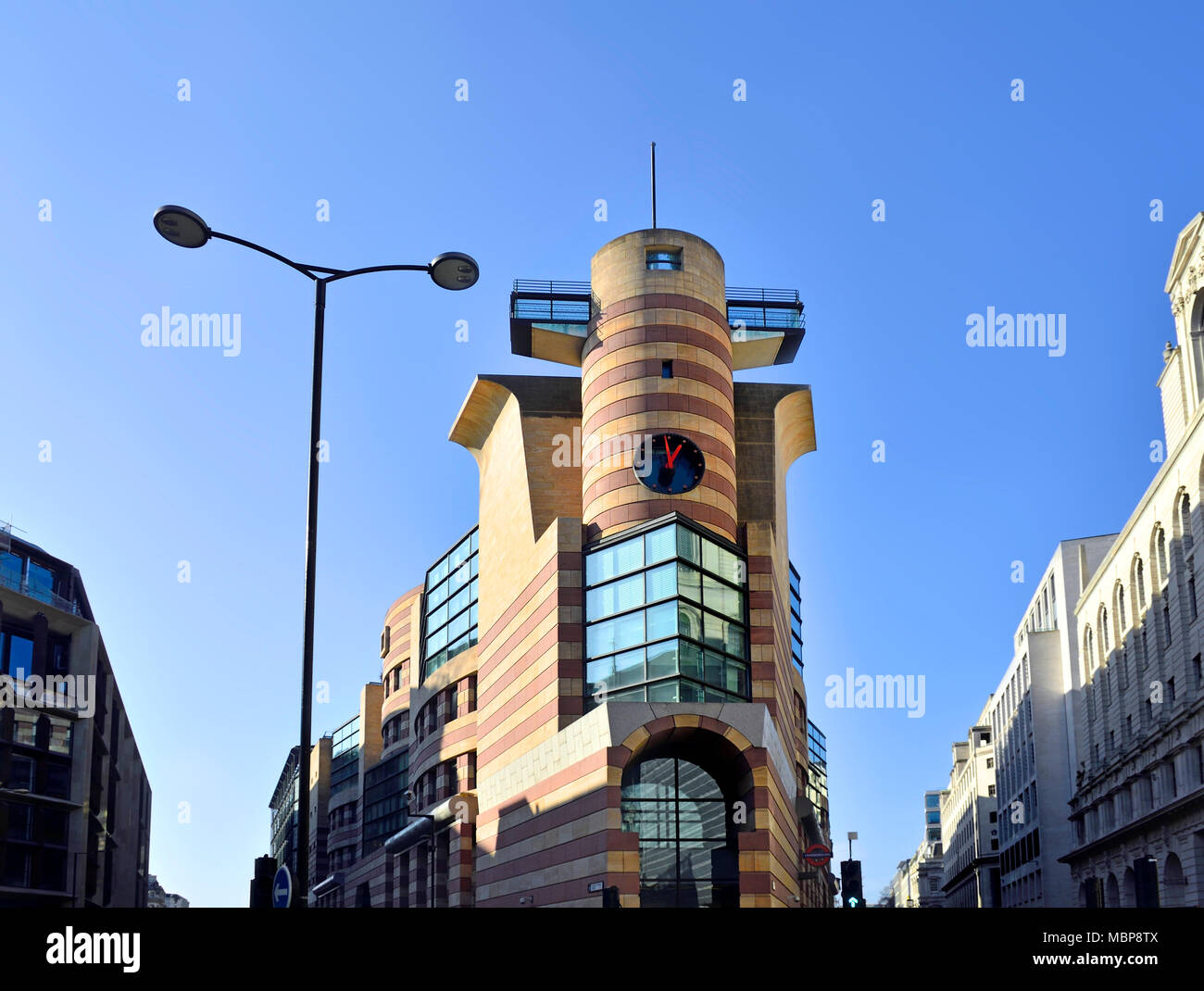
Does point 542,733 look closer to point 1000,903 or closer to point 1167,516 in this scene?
point 1167,516

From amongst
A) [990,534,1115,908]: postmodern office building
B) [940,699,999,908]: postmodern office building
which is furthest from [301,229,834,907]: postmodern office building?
[940,699,999,908]: postmodern office building

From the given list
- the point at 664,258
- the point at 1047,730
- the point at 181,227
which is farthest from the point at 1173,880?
the point at 181,227

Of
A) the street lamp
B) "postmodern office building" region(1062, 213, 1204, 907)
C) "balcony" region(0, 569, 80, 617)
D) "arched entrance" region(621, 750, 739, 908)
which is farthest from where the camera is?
"balcony" region(0, 569, 80, 617)

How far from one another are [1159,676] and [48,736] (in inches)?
2332

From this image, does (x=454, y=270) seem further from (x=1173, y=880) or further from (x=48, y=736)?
(x=48, y=736)

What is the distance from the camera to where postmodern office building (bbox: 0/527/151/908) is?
66.2 meters

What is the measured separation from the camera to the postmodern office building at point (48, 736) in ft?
217

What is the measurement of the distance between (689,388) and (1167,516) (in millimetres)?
26509

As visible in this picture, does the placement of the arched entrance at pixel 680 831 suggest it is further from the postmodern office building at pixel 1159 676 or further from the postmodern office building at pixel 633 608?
the postmodern office building at pixel 1159 676

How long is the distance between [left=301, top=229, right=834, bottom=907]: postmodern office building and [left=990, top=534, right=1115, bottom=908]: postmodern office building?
3703cm

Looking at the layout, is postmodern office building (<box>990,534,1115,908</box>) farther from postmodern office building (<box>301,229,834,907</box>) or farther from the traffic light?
the traffic light

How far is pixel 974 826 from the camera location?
142m

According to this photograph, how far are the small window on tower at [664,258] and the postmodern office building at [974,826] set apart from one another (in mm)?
87144
